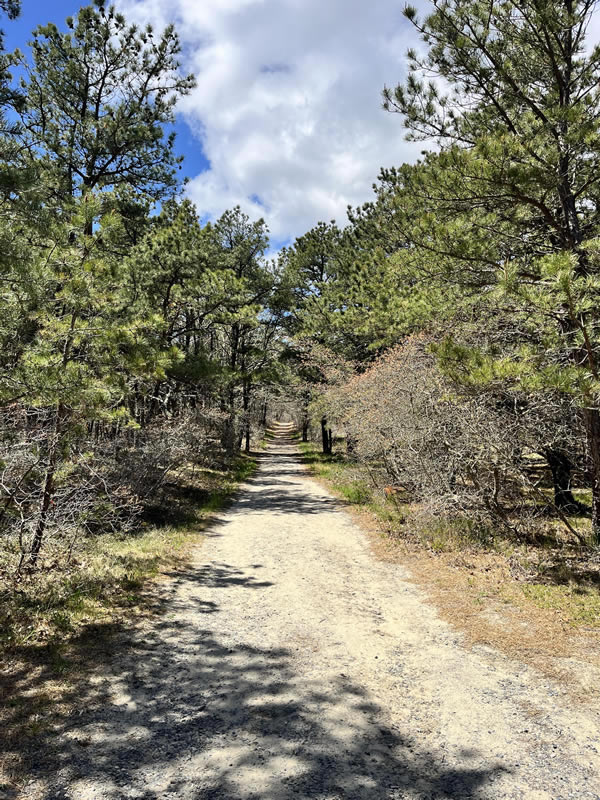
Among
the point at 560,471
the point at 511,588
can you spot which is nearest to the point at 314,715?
the point at 511,588

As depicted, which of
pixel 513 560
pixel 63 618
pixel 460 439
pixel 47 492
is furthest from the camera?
pixel 460 439

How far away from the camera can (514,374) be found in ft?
18.0

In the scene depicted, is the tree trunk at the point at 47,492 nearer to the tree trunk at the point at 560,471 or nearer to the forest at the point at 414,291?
the forest at the point at 414,291

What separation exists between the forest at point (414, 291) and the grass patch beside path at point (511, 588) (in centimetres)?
28

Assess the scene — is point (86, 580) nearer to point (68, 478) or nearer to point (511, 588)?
point (68, 478)

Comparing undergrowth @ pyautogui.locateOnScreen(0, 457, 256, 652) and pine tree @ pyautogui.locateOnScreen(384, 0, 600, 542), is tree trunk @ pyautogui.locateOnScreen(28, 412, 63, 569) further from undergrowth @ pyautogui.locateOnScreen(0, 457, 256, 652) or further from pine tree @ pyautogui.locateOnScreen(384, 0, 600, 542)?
pine tree @ pyautogui.locateOnScreen(384, 0, 600, 542)

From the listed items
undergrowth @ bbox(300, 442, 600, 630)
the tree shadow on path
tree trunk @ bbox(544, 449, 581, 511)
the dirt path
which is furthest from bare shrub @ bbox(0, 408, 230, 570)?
tree trunk @ bbox(544, 449, 581, 511)

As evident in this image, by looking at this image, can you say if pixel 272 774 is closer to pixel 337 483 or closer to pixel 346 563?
pixel 346 563

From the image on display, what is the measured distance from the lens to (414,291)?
11.4m

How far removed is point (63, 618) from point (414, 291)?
9.74m

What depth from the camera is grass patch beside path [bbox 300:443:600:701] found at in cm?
456

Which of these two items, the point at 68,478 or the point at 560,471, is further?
the point at 560,471

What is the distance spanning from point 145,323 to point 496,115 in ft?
21.0

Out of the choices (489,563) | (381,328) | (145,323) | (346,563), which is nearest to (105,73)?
(145,323)
